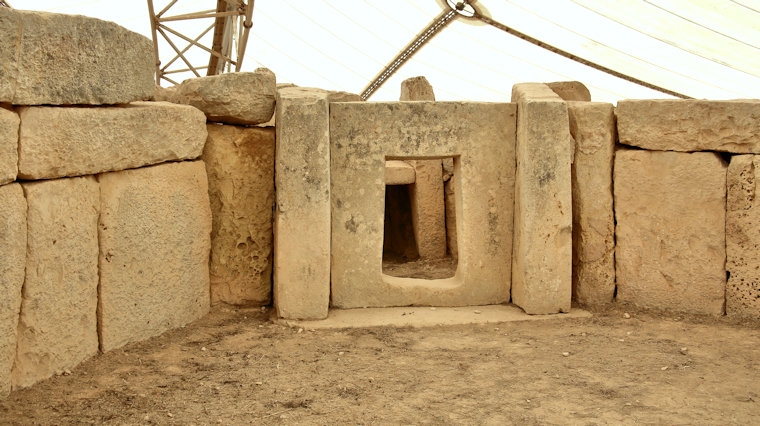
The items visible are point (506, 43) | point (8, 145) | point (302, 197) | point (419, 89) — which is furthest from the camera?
point (506, 43)

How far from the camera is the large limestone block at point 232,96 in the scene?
516cm

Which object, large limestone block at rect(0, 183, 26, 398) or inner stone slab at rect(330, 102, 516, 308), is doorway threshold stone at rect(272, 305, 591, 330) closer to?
inner stone slab at rect(330, 102, 516, 308)

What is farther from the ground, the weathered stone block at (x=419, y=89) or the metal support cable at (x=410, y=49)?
the metal support cable at (x=410, y=49)

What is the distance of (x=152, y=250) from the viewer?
4.66m

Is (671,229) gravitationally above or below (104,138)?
below

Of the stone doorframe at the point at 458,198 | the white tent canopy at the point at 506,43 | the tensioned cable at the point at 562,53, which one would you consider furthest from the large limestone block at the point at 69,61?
the tensioned cable at the point at 562,53

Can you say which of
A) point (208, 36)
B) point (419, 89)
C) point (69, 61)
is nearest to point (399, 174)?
point (419, 89)

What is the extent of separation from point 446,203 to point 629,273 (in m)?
2.23

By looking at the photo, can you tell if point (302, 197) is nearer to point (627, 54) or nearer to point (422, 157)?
point (422, 157)

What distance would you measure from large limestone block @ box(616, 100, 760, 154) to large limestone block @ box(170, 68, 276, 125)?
246 cm

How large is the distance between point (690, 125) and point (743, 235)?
2.69 feet

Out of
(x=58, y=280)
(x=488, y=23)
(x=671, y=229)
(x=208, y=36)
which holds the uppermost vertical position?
(x=208, y=36)

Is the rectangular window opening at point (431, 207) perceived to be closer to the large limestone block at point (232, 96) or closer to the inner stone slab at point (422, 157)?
the inner stone slab at point (422, 157)

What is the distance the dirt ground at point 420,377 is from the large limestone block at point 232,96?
136 cm
